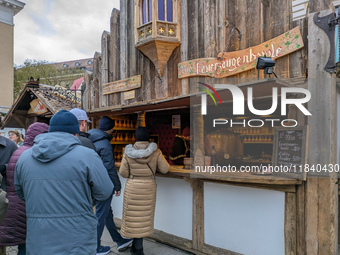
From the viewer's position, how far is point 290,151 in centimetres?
353

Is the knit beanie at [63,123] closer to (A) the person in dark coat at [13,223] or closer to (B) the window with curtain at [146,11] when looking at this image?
(A) the person in dark coat at [13,223]

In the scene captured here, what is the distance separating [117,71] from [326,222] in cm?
580

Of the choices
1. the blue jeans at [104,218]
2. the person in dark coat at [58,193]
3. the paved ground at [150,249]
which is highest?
the person in dark coat at [58,193]

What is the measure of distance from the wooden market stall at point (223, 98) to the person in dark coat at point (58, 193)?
2105 mm

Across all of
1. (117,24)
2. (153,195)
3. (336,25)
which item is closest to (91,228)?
(153,195)

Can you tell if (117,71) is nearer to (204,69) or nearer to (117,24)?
(117,24)

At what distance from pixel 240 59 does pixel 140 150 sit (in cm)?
234

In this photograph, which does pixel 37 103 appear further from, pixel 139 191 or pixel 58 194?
pixel 58 194

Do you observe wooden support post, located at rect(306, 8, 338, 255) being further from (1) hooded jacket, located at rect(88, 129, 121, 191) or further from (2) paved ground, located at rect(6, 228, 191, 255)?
(1) hooded jacket, located at rect(88, 129, 121, 191)

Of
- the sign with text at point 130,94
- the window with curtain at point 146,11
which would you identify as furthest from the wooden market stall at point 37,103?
the window with curtain at point 146,11

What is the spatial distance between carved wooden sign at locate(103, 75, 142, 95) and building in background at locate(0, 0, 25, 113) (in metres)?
17.1

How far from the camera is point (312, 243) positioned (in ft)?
11.2

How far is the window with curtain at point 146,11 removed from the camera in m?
5.94

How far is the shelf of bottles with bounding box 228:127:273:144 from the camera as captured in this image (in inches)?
241
